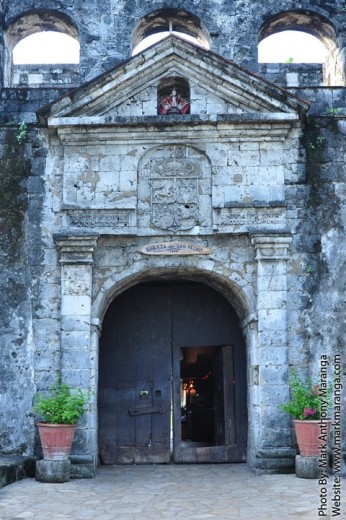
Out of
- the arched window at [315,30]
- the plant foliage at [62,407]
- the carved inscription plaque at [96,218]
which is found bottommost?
the plant foliage at [62,407]

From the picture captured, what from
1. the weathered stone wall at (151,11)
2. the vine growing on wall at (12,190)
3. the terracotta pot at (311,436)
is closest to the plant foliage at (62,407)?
the vine growing on wall at (12,190)

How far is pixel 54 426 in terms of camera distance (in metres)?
8.70

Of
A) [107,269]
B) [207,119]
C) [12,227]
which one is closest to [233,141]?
[207,119]

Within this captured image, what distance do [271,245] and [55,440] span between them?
12.8 ft

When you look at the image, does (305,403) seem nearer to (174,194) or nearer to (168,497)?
(168,497)

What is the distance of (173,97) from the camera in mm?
10281

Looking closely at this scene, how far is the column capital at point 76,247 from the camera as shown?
9594mm

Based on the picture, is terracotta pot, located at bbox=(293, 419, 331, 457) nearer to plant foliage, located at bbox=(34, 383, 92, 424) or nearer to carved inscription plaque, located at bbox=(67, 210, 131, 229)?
plant foliage, located at bbox=(34, 383, 92, 424)

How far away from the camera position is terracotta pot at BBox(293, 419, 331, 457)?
8.71 m

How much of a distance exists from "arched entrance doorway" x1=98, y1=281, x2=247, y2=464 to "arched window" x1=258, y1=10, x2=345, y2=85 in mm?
4129

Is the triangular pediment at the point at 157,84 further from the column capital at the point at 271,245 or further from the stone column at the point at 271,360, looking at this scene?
the stone column at the point at 271,360

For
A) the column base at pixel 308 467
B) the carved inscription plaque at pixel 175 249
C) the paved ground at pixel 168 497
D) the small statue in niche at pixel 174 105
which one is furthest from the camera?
the small statue in niche at pixel 174 105

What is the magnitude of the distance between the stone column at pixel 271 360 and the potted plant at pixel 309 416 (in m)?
0.25

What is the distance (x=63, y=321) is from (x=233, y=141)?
3.52 meters
